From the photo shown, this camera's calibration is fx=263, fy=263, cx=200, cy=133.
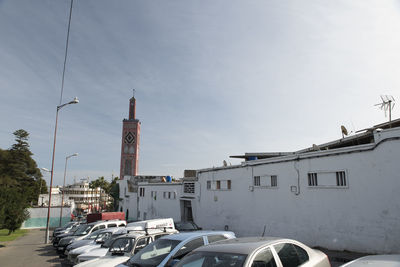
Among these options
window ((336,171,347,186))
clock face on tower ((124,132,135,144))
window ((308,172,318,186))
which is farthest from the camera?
clock face on tower ((124,132,135,144))

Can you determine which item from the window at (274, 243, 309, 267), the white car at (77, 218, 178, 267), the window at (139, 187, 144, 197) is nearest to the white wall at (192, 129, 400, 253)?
the window at (274, 243, 309, 267)

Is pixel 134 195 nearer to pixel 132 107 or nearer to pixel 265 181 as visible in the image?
pixel 265 181

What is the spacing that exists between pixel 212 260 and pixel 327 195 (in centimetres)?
1101

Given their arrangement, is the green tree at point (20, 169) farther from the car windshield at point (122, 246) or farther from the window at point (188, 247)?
the window at point (188, 247)

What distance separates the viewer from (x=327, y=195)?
13.2 metres

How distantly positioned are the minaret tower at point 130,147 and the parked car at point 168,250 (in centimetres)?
6478

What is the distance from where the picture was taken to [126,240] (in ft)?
28.6

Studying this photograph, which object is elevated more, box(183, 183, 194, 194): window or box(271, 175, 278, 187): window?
box(271, 175, 278, 187): window

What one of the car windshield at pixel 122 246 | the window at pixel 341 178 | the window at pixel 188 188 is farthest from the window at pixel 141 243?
the window at pixel 188 188

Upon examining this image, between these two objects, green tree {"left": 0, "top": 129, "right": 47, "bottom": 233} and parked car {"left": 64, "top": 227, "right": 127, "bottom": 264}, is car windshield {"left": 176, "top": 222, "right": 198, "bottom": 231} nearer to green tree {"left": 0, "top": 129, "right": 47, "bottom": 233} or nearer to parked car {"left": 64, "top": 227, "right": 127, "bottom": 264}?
parked car {"left": 64, "top": 227, "right": 127, "bottom": 264}

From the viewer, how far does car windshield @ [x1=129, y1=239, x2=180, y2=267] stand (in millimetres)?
6093

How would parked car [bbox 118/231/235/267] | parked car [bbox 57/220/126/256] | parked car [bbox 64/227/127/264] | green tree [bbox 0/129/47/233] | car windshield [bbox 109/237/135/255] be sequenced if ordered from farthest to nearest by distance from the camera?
1. green tree [bbox 0/129/47/233]
2. parked car [bbox 57/220/126/256]
3. parked car [bbox 64/227/127/264]
4. car windshield [bbox 109/237/135/255]
5. parked car [bbox 118/231/235/267]

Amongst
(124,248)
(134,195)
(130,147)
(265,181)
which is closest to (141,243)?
(124,248)

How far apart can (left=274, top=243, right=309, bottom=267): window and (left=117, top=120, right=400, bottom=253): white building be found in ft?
27.8
